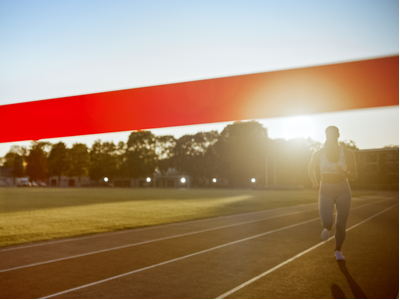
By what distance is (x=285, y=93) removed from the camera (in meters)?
1.97

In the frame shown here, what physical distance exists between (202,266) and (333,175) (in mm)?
6110

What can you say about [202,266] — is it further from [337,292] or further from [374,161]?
[374,161]

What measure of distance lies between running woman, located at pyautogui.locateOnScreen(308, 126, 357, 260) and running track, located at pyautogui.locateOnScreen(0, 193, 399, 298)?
3810 mm

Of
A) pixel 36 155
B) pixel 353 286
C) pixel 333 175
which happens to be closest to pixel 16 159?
pixel 36 155

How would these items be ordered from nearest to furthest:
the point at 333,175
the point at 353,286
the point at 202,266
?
the point at 333,175 < the point at 353,286 < the point at 202,266

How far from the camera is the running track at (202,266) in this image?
6004 millimetres

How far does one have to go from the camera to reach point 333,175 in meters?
2.13

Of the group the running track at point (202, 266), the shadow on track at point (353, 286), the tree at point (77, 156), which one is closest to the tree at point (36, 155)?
the tree at point (77, 156)

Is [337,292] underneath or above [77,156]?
underneath

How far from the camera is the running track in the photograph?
6004 millimetres

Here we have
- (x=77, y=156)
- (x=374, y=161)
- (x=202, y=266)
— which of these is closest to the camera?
(x=374, y=161)

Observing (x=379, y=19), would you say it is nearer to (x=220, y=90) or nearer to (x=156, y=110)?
(x=220, y=90)

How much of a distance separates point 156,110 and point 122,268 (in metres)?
6.02

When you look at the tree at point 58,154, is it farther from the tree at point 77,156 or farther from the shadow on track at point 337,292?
the shadow on track at point 337,292
